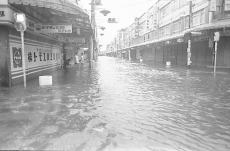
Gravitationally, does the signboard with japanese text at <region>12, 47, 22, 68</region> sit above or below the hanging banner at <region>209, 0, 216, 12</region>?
below

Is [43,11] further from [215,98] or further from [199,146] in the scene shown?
[199,146]

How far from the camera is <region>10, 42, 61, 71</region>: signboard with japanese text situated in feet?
42.4

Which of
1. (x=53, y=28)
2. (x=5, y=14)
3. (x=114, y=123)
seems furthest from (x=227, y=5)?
(x=114, y=123)

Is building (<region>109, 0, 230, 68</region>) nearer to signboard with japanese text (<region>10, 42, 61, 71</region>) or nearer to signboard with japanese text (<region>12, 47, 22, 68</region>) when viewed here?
signboard with japanese text (<region>10, 42, 61, 71</region>)

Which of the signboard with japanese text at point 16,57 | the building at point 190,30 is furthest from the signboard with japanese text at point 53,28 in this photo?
the building at point 190,30

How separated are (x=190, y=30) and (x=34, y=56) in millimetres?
17684

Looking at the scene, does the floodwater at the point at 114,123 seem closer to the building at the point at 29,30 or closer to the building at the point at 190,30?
the building at the point at 29,30

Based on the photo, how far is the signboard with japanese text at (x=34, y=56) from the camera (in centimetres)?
1293

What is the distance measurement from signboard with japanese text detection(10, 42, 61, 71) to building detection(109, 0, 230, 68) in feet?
47.5

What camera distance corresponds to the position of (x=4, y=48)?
39.3ft

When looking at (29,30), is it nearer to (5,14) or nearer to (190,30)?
(5,14)

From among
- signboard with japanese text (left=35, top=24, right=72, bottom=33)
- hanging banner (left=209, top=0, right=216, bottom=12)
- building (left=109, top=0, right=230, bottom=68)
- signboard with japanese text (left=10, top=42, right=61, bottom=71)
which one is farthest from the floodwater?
hanging banner (left=209, top=0, right=216, bottom=12)

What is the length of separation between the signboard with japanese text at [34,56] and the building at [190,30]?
570 inches

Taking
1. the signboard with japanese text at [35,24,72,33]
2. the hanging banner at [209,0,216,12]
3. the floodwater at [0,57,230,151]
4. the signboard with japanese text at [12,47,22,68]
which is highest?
the hanging banner at [209,0,216,12]
